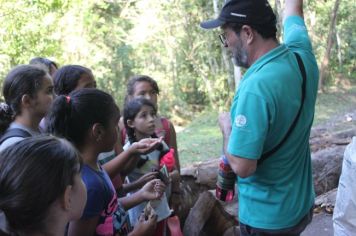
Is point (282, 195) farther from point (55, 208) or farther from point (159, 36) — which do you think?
point (159, 36)

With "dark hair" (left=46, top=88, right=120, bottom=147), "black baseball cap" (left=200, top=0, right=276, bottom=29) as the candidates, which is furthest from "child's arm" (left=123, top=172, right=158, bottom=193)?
"black baseball cap" (left=200, top=0, right=276, bottom=29)

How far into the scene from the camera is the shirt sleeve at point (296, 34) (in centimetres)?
236

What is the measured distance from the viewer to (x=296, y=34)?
241 centimetres

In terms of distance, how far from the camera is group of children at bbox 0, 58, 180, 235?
1.33 meters

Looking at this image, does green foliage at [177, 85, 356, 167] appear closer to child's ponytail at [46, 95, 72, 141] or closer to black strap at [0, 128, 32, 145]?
black strap at [0, 128, 32, 145]

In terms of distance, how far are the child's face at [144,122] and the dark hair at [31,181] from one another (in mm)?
1850

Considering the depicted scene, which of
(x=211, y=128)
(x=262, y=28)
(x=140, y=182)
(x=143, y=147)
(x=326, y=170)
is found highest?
(x=262, y=28)

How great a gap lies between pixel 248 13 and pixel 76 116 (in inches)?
38.0

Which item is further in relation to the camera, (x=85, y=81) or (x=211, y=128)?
(x=211, y=128)

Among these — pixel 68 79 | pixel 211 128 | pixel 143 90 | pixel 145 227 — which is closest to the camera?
pixel 145 227

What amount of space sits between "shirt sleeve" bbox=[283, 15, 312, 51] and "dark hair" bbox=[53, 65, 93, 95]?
4.81 ft

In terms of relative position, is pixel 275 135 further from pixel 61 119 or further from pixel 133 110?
pixel 133 110

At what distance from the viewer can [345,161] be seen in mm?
2717

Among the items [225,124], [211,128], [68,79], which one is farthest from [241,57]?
[211,128]
